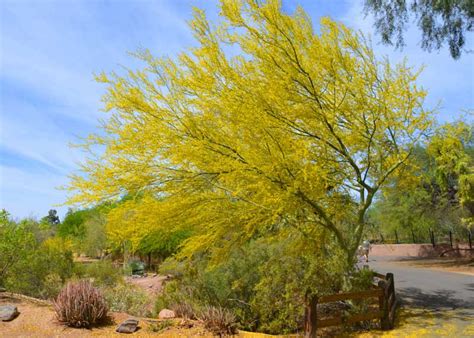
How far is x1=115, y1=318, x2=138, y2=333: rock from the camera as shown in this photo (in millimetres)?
9266

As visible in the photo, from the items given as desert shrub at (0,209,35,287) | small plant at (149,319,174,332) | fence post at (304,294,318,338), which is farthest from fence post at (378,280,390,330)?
desert shrub at (0,209,35,287)

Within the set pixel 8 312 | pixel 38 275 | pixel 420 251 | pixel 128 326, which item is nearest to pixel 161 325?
pixel 128 326

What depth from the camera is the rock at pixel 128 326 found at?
9266 mm

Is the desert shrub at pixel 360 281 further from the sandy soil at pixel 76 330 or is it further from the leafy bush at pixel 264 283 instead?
the sandy soil at pixel 76 330

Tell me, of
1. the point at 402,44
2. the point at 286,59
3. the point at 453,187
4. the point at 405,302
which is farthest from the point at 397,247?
the point at 286,59

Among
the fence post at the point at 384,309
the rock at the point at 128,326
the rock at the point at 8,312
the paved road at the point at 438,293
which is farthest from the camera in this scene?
the paved road at the point at 438,293

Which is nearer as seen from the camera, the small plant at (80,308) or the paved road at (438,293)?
the small plant at (80,308)

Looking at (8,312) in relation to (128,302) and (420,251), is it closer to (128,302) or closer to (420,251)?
(128,302)

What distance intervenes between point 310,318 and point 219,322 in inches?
77.6

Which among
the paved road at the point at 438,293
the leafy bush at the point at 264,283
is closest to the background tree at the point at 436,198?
the paved road at the point at 438,293

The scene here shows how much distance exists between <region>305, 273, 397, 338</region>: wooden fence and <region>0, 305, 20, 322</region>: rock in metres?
6.96

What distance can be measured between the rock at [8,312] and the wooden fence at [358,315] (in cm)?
696

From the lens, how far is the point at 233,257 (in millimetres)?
12039

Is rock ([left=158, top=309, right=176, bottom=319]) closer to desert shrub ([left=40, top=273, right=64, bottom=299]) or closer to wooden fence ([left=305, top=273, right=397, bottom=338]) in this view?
wooden fence ([left=305, top=273, right=397, bottom=338])
